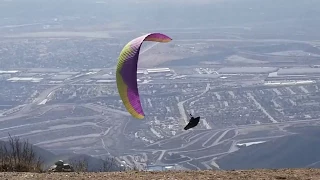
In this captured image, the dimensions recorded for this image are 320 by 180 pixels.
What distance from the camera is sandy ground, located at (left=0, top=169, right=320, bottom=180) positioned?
5.91m

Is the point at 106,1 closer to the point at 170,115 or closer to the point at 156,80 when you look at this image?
the point at 156,80

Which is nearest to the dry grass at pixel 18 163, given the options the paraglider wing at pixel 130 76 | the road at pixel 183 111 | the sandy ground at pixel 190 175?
the sandy ground at pixel 190 175

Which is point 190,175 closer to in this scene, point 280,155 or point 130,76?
point 130,76

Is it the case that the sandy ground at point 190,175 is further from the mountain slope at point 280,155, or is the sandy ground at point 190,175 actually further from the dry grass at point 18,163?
the mountain slope at point 280,155

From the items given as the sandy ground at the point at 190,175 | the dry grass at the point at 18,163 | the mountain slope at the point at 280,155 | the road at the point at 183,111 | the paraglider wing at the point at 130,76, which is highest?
the paraglider wing at the point at 130,76

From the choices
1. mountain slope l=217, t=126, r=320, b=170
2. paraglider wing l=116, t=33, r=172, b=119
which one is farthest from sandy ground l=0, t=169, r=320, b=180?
mountain slope l=217, t=126, r=320, b=170

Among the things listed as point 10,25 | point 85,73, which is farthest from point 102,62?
point 10,25

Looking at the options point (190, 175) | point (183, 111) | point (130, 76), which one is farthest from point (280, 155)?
point (190, 175)

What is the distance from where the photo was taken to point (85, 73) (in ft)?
102

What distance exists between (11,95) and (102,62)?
821 centimetres

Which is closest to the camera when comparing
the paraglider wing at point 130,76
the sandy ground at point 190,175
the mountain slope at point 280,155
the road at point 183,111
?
the sandy ground at point 190,175

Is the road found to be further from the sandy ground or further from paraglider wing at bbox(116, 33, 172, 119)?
the sandy ground

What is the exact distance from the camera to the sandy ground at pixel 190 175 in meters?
5.91

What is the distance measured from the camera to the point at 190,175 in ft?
20.0
